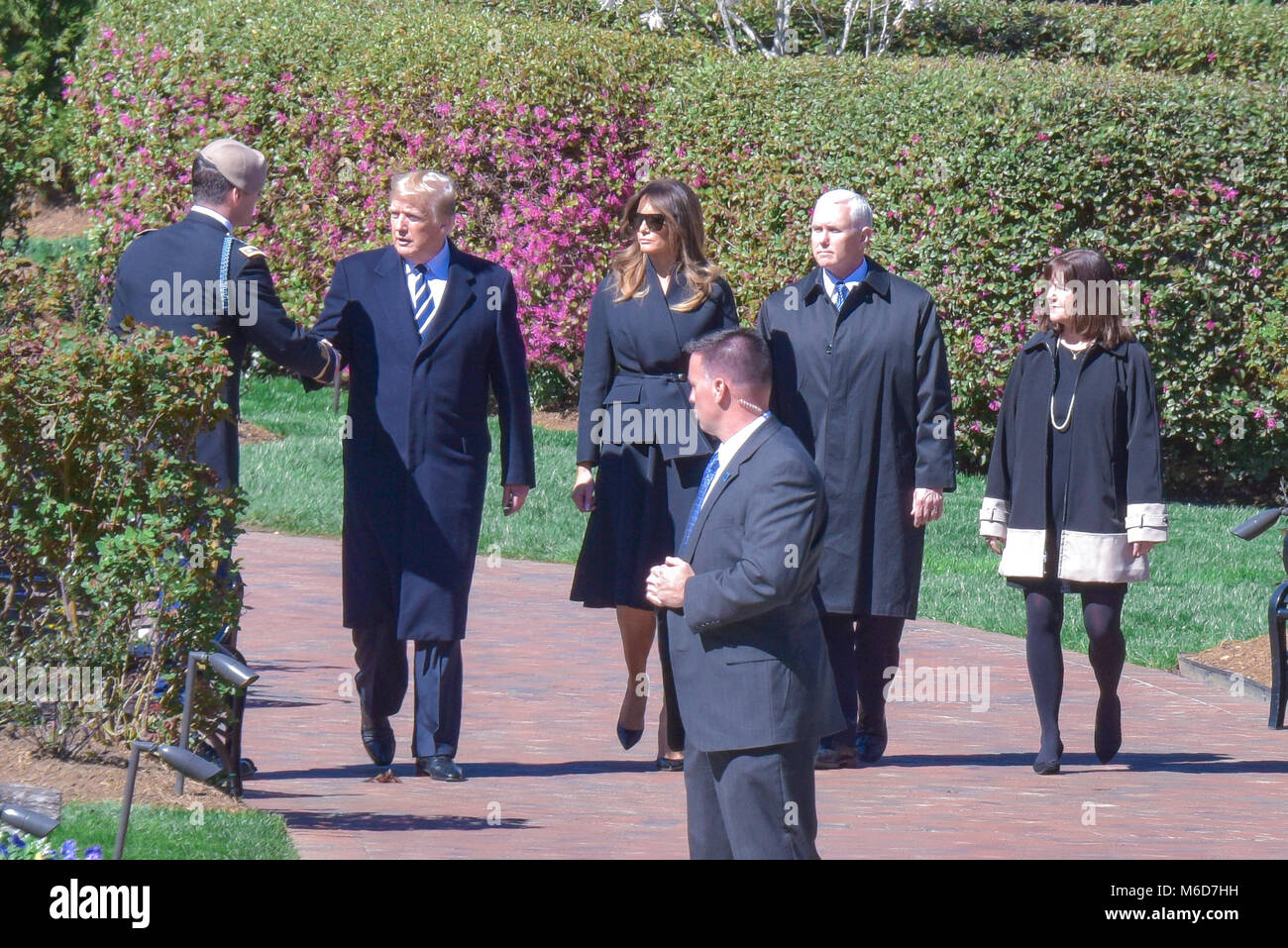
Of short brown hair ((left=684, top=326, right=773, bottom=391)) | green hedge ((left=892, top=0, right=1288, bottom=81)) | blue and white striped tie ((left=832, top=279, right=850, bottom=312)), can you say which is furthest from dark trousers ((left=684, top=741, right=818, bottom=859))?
green hedge ((left=892, top=0, right=1288, bottom=81))

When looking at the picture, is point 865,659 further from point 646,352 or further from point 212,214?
point 212,214

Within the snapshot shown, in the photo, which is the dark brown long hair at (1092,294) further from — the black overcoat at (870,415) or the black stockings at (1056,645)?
the black stockings at (1056,645)

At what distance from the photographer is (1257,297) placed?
14305mm

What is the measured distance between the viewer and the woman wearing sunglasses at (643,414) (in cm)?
687

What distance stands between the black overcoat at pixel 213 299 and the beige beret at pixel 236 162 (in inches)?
6.3

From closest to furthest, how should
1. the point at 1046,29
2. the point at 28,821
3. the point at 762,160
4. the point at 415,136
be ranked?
the point at 28,821 → the point at 762,160 → the point at 415,136 → the point at 1046,29

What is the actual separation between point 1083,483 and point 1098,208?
765cm

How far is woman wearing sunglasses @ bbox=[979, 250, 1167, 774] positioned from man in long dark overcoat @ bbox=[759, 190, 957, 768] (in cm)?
36

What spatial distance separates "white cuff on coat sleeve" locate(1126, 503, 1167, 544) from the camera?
6.93 meters

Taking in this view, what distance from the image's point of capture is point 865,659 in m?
7.20

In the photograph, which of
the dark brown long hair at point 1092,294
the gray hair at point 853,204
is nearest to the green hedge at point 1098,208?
the dark brown long hair at point 1092,294

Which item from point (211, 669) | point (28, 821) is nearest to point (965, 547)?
point (211, 669)
